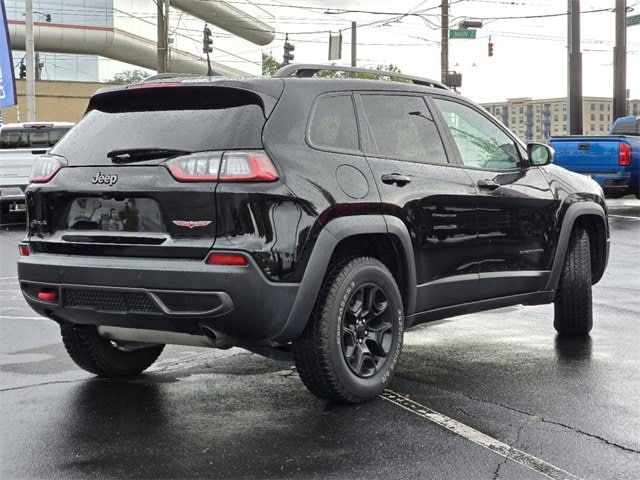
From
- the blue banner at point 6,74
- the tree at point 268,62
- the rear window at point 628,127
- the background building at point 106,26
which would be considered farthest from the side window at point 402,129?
the tree at point 268,62

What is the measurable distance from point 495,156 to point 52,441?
11.3 ft

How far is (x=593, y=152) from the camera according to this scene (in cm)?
1927

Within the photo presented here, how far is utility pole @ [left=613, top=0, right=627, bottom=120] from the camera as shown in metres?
31.5

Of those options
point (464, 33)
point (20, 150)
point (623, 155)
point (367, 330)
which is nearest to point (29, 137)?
point (20, 150)

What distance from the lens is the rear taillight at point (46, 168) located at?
17.3 feet

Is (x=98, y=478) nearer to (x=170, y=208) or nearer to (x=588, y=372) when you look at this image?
(x=170, y=208)

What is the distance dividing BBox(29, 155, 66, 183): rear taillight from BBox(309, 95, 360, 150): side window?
1362mm

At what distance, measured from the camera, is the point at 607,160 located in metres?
19.2

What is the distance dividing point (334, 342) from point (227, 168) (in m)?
1.05

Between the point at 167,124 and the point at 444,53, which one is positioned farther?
the point at 444,53

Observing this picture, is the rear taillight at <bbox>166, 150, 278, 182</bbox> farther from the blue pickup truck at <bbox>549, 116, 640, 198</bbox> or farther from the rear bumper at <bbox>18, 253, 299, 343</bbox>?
the blue pickup truck at <bbox>549, 116, 640, 198</bbox>

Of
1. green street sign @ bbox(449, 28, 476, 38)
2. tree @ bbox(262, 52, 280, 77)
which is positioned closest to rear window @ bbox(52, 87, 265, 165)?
green street sign @ bbox(449, 28, 476, 38)

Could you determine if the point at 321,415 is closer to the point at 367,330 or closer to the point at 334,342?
the point at 334,342

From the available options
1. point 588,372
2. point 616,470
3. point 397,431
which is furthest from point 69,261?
point 588,372
